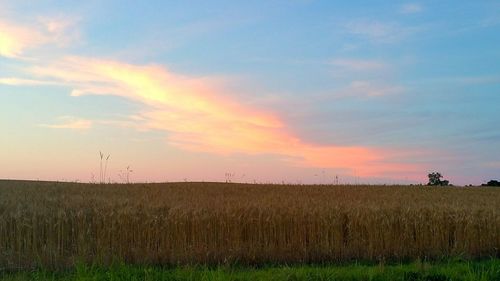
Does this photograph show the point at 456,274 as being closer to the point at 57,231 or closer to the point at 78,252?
the point at 78,252

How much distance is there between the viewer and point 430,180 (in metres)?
71.4

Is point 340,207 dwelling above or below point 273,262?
above

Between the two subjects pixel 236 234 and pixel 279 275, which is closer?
pixel 279 275

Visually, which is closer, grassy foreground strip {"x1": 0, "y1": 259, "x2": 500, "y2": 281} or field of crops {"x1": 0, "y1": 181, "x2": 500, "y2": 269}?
grassy foreground strip {"x1": 0, "y1": 259, "x2": 500, "y2": 281}

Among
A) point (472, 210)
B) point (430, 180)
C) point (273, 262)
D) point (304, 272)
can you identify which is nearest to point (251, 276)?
point (304, 272)

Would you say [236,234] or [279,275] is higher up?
[236,234]

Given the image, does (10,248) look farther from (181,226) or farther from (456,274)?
(456,274)

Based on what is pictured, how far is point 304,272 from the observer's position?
1084 centimetres

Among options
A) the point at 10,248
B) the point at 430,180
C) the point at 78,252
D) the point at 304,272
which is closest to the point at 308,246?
the point at 304,272

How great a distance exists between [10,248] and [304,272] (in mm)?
7810

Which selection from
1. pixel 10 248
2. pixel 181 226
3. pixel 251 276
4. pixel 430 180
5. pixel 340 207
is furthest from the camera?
pixel 430 180

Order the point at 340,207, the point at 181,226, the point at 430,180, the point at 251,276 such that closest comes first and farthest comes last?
the point at 251,276 → the point at 181,226 → the point at 340,207 → the point at 430,180

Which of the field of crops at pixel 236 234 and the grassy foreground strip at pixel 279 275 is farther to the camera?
the field of crops at pixel 236 234

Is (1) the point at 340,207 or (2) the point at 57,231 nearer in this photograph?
(2) the point at 57,231
